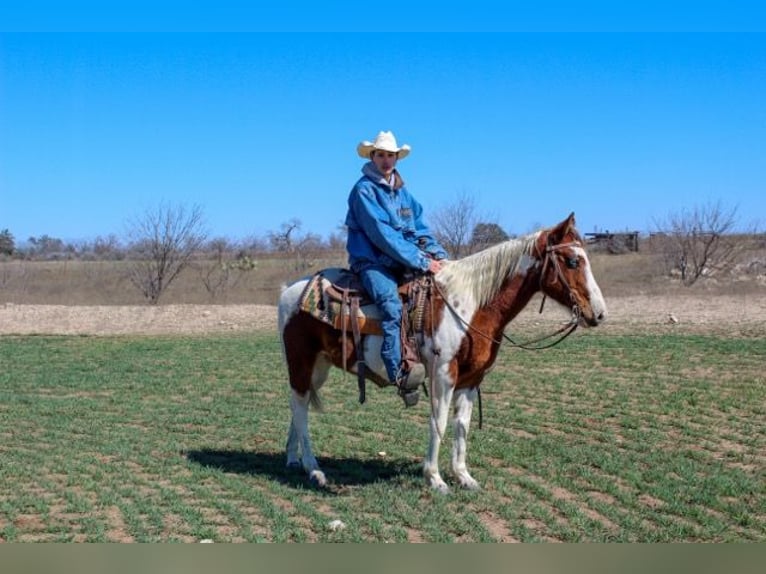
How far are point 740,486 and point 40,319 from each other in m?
21.4

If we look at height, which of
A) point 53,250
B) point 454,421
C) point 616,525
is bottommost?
point 616,525

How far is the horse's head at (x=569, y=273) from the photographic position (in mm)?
5852

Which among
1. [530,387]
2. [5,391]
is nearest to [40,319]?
[5,391]

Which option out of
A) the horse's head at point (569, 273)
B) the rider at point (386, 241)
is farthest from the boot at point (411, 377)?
the horse's head at point (569, 273)

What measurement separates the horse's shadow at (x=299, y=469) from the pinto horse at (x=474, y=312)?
269mm

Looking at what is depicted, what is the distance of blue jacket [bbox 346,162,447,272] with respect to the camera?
606 centimetres

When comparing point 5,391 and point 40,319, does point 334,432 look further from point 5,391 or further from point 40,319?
point 40,319

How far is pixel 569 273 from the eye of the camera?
5926 mm

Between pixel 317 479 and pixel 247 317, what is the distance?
17517mm

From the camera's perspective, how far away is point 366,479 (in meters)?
6.64

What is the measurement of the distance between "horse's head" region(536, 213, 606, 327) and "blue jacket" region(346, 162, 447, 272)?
0.96m

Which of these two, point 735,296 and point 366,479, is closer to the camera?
point 366,479

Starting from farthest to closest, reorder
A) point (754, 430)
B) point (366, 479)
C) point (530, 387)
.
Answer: point (530, 387)
point (754, 430)
point (366, 479)

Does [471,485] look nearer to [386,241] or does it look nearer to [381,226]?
[386,241]
